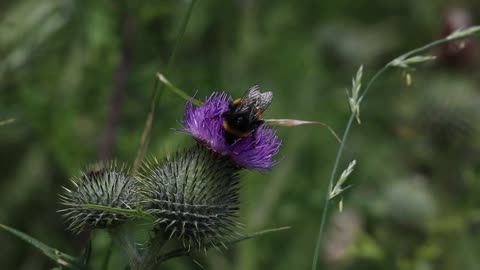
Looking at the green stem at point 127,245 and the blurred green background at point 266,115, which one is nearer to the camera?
the green stem at point 127,245

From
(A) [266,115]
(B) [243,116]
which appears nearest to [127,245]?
(B) [243,116]

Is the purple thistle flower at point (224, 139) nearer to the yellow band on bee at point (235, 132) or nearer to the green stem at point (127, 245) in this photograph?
the yellow band on bee at point (235, 132)

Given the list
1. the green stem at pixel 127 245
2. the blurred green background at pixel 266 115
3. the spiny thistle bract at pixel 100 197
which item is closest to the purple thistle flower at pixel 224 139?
the spiny thistle bract at pixel 100 197

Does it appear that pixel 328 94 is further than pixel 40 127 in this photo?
Yes

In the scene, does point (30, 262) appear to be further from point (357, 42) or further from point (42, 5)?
point (357, 42)

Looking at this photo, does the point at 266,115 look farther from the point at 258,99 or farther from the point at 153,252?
the point at 153,252

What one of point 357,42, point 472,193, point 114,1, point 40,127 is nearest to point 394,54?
point 357,42

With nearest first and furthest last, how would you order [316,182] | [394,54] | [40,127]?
[40,127] → [316,182] → [394,54]
